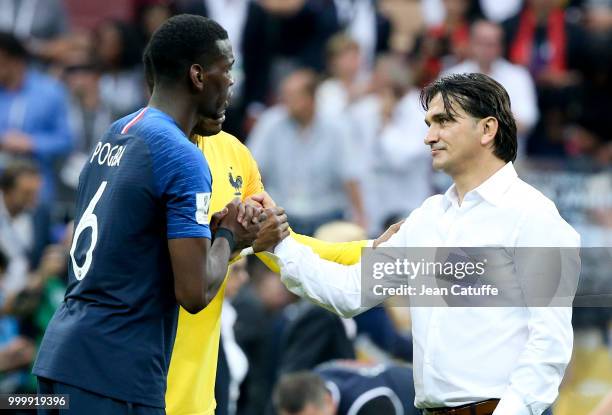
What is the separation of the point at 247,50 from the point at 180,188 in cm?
812

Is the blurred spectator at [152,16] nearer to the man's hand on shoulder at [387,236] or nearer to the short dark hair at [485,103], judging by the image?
the man's hand on shoulder at [387,236]

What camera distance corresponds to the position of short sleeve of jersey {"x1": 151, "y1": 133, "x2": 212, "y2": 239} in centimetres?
449

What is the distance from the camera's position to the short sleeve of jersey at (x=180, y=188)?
4488 millimetres

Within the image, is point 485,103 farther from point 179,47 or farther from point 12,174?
point 12,174

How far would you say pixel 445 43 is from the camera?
12352 millimetres

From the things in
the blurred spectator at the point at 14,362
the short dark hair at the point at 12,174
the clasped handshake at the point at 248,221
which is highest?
the short dark hair at the point at 12,174

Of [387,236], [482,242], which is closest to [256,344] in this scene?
[387,236]

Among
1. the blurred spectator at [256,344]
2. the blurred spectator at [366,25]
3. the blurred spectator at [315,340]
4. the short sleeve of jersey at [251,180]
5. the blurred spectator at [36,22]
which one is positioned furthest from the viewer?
the blurred spectator at [36,22]

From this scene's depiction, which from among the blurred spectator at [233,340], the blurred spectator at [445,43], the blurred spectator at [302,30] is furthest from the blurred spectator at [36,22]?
the blurred spectator at [233,340]

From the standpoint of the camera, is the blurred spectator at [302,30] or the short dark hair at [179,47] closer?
the short dark hair at [179,47]

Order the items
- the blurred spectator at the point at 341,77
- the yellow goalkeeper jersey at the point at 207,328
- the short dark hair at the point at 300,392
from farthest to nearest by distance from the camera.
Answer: the blurred spectator at the point at 341,77 → the short dark hair at the point at 300,392 → the yellow goalkeeper jersey at the point at 207,328

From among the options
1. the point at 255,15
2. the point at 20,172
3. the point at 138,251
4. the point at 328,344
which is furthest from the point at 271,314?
the point at 138,251

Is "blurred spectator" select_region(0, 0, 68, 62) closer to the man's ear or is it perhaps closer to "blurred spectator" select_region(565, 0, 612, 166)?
"blurred spectator" select_region(565, 0, 612, 166)

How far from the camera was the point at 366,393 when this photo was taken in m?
7.27
